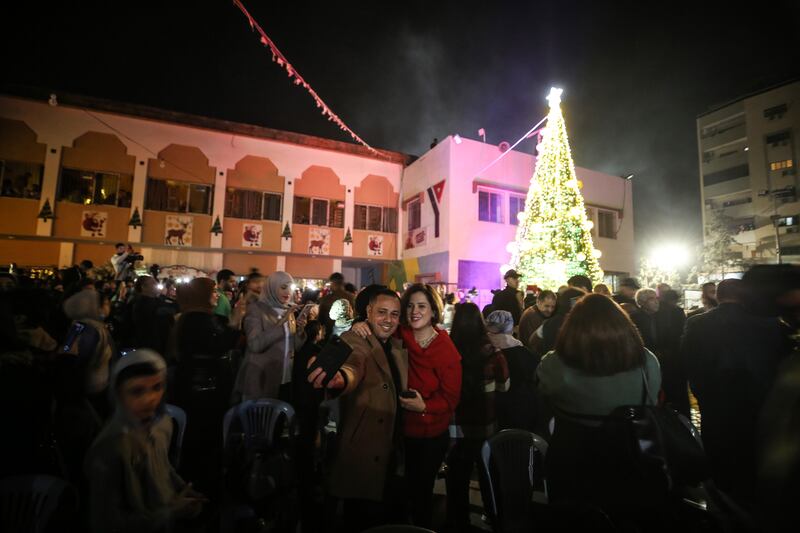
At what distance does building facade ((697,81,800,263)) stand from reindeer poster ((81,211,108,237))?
43287 millimetres

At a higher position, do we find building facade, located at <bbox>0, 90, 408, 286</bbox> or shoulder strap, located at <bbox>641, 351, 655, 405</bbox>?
building facade, located at <bbox>0, 90, 408, 286</bbox>

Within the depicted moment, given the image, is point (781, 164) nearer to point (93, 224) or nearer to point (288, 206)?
point (288, 206)

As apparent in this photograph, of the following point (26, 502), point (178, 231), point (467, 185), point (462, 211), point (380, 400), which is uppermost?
point (467, 185)

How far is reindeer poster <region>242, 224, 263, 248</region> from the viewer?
1664 centimetres

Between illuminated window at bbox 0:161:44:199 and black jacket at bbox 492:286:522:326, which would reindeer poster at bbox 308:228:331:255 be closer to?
illuminated window at bbox 0:161:44:199

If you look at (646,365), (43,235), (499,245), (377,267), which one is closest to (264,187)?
(377,267)

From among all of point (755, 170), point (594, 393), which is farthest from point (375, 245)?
point (755, 170)

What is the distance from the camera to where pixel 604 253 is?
1977 centimetres

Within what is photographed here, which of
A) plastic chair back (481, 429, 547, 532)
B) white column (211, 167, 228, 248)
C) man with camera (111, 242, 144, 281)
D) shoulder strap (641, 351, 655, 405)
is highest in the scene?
white column (211, 167, 228, 248)

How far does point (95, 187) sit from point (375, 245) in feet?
39.8

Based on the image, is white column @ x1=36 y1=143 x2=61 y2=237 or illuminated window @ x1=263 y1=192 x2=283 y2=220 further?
illuminated window @ x1=263 y1=192 x2=283 y2=220

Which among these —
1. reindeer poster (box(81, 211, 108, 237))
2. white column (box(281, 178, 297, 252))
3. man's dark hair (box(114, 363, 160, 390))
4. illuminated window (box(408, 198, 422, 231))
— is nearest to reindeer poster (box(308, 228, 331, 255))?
white column (box(281, 178, 297, 252))

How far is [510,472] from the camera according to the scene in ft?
8.86

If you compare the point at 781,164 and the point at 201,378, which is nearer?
the point at 201,378
